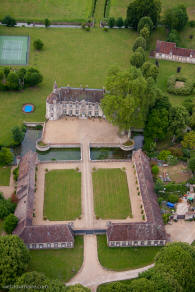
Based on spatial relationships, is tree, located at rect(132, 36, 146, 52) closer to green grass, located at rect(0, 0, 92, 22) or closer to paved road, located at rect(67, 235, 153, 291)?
green grass, located at rect(0, 0, 92, 22)

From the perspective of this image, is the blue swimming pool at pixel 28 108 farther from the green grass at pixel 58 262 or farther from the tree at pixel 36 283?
the tree at pixel 36 283

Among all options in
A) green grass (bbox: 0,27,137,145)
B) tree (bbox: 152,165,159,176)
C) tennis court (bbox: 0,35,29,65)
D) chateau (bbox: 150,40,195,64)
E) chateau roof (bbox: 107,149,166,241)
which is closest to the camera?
chateau roof (bbox: 107,149,166,241)

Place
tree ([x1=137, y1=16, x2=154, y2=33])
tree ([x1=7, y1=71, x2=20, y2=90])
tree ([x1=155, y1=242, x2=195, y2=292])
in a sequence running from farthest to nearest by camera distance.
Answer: tree ([x1=137, y1=16, x2=154, y2=33]) → tree ([x1=7, y1=71, x2=20, y2=90]) → tree ([x1=155, y1=242, x2=195, y2=292])

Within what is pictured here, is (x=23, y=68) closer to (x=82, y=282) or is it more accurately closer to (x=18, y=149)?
(x=18, y=149)

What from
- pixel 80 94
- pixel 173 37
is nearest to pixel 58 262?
pixel 80 94

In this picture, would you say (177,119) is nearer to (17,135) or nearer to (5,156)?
(17,135)

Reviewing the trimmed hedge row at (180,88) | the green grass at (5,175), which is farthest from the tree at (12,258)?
the trimmed hedge row at (180,88)

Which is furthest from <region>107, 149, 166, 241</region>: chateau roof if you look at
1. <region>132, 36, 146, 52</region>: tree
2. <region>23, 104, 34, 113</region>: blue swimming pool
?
<region>132, 36, 146, 52</region>: tree
